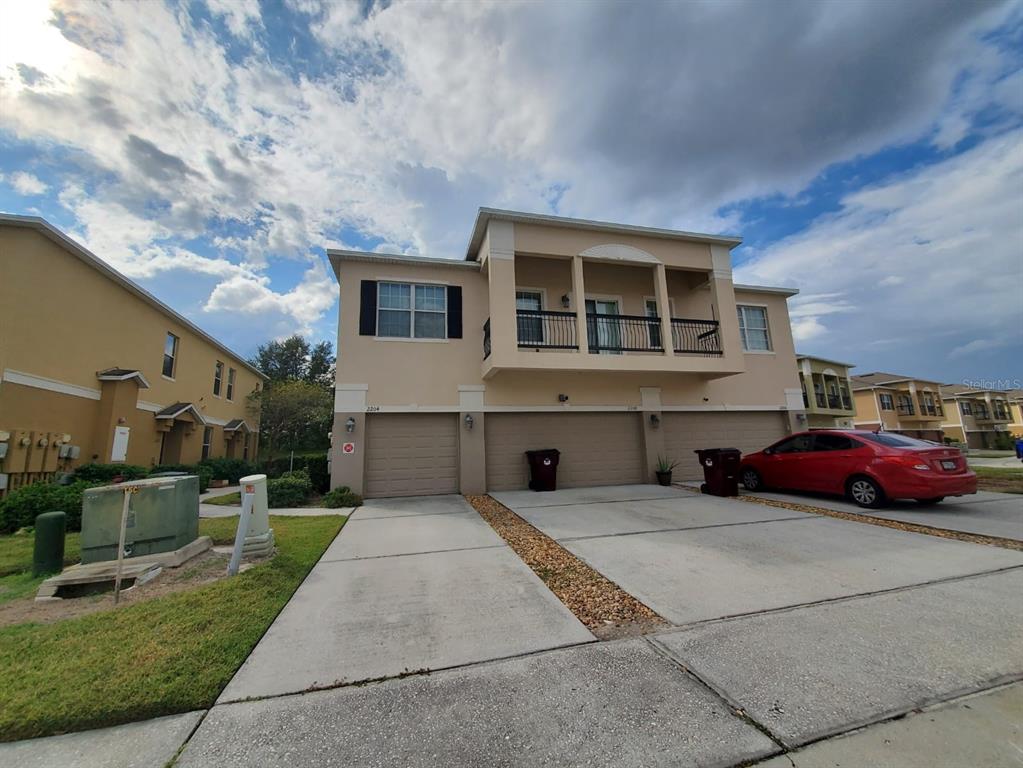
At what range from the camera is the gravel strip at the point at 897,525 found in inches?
195

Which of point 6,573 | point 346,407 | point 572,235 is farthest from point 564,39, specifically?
point 6,573

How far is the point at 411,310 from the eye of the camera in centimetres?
1026

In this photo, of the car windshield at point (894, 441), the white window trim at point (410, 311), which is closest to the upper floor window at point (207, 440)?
the white window trim at point (410, 311)

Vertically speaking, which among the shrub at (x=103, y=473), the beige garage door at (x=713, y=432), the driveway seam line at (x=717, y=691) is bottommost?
the driveway seam line at (x=717, y=691)

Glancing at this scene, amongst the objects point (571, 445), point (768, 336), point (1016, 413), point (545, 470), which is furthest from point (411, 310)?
point (1016, 413)

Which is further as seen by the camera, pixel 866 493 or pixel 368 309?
pixel 368 309

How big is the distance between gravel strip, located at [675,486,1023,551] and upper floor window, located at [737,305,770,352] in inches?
247

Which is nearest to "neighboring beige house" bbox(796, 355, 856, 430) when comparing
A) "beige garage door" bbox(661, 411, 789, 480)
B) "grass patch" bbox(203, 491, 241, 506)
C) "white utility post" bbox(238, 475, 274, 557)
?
"beige garage door" bbox(661, 411, 789, 480)

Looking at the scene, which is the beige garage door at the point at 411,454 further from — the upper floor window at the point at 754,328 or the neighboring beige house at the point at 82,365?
the upper floor window at the point at 754,328

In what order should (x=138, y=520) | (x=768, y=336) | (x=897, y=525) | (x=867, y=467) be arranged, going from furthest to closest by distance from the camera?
(x=768, y=336)
(x=867, y=467)
(x=897, y=525)
(x=138, y=520)

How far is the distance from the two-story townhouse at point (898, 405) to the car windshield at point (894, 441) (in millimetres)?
30030

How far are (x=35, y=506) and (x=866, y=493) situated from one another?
1469cm

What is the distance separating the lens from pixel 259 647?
2.77m

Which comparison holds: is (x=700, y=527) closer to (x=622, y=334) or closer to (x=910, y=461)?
(x=910, y=461)
